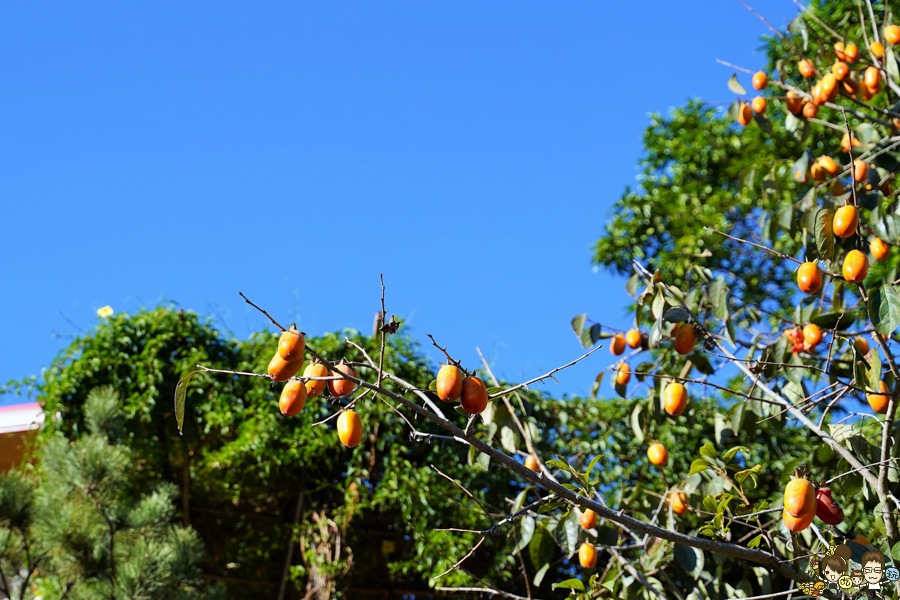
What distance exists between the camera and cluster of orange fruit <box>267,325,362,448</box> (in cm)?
88

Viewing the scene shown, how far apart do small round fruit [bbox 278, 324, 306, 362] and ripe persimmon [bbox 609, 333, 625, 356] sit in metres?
1.26

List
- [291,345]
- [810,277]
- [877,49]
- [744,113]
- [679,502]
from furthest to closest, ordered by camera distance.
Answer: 1. [744,113]
2. [877,49]
3. [679,502]
4. [810,277]
5. [291,345]

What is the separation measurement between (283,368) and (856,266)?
1.04 m

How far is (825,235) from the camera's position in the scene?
143cm

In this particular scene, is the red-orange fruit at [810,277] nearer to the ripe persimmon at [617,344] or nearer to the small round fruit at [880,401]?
the small round fruit at [880,401]

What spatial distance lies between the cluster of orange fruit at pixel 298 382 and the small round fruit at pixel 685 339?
97 cm

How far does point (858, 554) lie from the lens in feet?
3.94

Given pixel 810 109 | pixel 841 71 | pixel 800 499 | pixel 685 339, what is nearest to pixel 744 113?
pixel 810 109

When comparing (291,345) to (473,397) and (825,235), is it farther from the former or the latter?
(825,235)

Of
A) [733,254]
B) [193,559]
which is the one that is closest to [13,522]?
[193,559]

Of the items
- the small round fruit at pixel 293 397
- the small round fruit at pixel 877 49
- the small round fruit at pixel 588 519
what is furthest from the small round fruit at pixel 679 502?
the small round fruit at pixel 877 49

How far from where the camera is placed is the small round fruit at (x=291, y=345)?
87 cm

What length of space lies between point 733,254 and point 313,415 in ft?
11.7

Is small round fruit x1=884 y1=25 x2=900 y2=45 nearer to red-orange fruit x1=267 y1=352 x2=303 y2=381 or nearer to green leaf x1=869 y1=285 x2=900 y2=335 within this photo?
green leaf x1=869 y1=285 x2=900 y2=335
